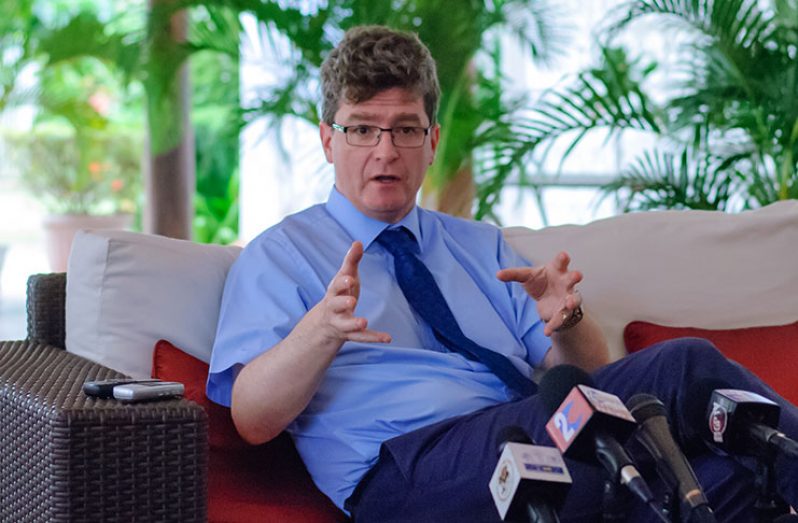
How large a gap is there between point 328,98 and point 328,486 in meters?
0.70

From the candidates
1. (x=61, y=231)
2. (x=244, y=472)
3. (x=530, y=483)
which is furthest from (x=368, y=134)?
(x=61, y=231)

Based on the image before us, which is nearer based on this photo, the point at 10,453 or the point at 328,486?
the point at 10,453

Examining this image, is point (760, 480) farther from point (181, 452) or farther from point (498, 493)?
point (181, 452)

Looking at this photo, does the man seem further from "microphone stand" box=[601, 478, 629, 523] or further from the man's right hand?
"microphone stand" box=[601, 478, 629, 523]

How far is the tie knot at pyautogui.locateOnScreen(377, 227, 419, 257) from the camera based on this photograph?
6.95 ft

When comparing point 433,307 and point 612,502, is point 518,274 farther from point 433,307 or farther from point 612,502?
point 612,502

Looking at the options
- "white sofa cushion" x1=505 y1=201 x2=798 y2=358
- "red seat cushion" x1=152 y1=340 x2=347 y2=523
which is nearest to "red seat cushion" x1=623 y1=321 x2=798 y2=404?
"white sofa cushion" x1=505 y1=201 x2=798 y2=358

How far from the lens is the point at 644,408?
1394 mm

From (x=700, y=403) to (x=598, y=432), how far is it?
43 centimetres

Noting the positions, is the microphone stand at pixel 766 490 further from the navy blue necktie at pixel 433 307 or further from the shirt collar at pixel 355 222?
the shirt collar at pixel 355 222

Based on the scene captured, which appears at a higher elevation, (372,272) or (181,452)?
(372,272)

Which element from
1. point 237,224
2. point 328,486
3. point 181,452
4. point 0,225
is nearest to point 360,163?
point 328,486

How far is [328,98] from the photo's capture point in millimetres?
2105

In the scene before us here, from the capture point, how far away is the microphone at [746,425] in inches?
57.2
